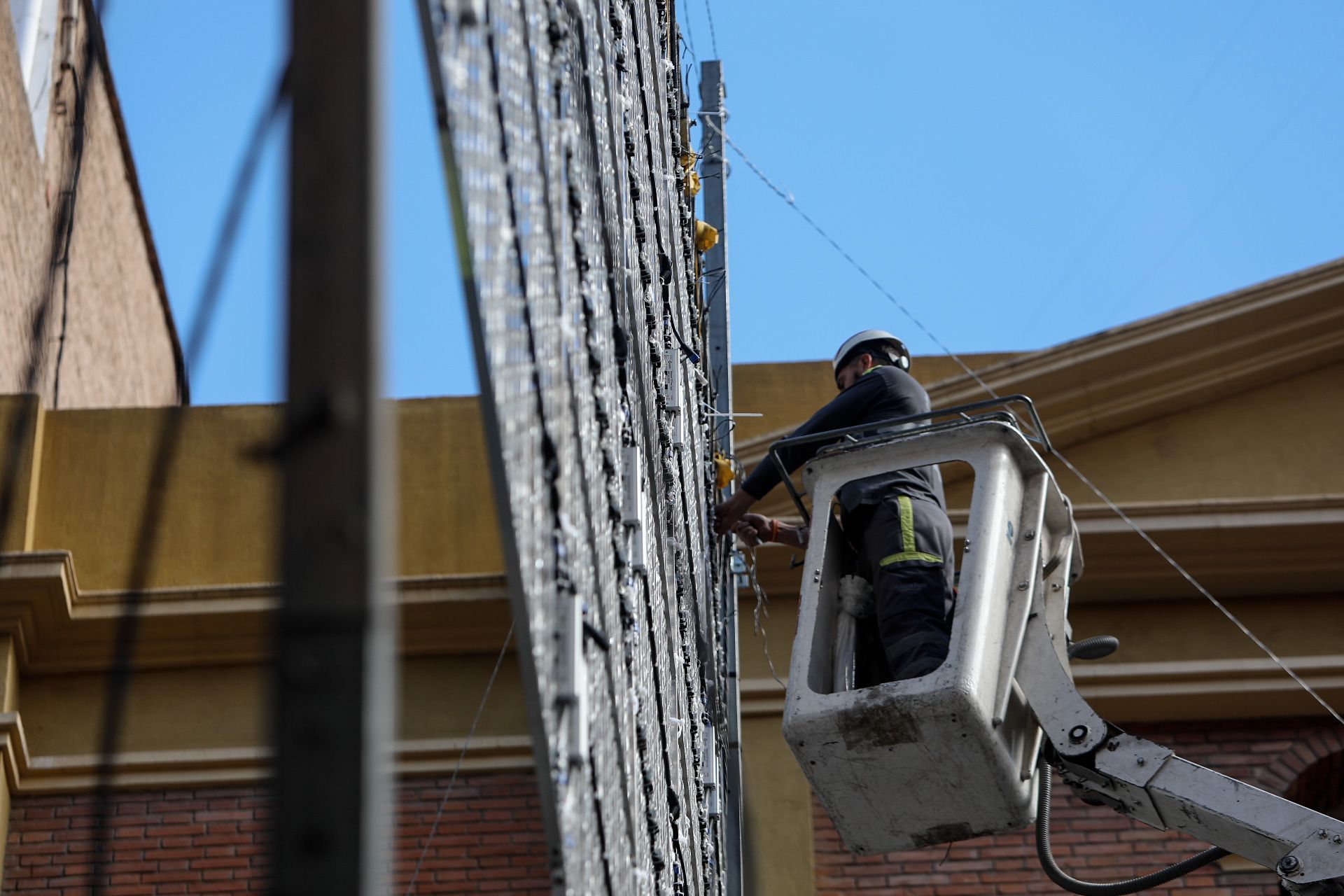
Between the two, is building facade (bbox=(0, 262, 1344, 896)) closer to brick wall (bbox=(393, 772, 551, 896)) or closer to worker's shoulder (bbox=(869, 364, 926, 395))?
brick wall (bbox=(393, 772, 551, 896))

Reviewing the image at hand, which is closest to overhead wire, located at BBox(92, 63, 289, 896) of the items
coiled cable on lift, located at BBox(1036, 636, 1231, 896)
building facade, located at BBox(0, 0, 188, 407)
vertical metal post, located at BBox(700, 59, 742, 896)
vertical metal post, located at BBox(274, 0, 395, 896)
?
vertical metal post, located at BBox(274, 0, 395, 896)

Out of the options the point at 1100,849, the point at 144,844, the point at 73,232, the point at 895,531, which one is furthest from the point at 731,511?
the point at 73,232

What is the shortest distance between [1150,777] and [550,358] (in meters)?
4.72

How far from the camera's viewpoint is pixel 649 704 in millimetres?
5164

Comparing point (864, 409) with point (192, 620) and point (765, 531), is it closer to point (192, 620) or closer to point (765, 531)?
point (765, 531)

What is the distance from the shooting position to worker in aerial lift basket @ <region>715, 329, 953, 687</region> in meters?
7.21

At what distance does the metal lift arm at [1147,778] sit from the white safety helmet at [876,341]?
6.00ft

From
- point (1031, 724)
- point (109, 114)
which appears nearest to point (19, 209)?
point (109, 114)

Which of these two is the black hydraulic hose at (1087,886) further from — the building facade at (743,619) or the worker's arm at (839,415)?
the building facade at (743,619)

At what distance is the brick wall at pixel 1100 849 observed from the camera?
42.0 feet

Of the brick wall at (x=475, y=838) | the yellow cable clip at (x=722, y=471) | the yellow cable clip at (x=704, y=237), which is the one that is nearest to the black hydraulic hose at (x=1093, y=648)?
the yellow cable clip at (x=722, y=471)

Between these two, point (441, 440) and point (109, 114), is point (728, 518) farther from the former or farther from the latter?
point (109, 114)

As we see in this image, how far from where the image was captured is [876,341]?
352 inches

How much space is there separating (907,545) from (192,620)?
24.2 ft
